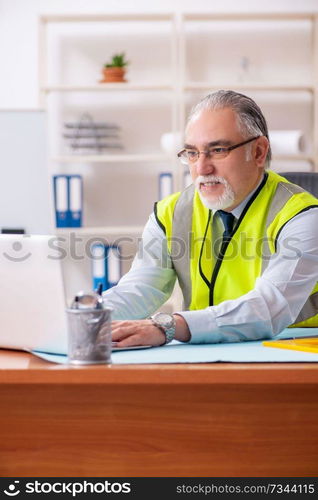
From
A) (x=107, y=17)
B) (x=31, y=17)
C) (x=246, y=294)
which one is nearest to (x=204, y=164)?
(x=246, y=294)

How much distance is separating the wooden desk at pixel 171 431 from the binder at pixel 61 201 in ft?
11.4

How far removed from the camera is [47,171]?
2.04m

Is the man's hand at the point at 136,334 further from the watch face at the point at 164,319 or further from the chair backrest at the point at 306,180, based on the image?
the chair backrest at the point at 306,180

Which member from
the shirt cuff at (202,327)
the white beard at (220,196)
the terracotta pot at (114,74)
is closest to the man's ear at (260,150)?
the white beard at (220,196)

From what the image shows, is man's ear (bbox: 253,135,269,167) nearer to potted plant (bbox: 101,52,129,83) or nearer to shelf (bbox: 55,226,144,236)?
shelf (bbox: 55,226,144,236)

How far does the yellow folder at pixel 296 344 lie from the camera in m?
1.48

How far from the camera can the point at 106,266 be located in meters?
4.67

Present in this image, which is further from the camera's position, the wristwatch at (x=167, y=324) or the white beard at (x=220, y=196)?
the white beard at (x=220, y=196)

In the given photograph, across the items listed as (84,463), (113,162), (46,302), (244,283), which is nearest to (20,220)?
(244,283)

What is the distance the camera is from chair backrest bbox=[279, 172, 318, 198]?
2.61m

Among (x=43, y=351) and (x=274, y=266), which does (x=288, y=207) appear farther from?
(x=43, y=351)

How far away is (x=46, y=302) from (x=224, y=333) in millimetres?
482

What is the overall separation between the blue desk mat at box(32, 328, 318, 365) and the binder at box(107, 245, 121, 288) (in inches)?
119

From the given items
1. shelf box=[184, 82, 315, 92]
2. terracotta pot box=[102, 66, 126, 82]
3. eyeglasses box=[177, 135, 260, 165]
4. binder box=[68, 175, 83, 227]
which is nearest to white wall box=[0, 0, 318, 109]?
terracotta pot box=[102, 66, 126, 82]
